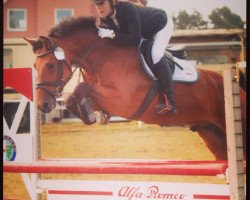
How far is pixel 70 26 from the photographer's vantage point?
185 cm

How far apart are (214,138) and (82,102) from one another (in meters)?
0.79

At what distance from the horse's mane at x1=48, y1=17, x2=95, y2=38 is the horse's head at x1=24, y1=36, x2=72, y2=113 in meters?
0.06

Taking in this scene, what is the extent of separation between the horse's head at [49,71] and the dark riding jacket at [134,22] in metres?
0.31

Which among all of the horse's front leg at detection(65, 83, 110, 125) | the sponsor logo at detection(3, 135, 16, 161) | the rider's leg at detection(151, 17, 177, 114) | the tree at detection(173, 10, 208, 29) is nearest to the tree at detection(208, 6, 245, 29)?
the tree at detection(173, 10, 208, 29)

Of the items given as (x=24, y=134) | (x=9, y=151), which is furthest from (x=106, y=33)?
(x=9, y=151)

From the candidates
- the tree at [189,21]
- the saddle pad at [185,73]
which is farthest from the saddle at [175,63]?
the tree at [189,21]

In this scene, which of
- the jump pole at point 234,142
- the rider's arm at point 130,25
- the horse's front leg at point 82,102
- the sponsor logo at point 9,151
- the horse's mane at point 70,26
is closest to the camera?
the jump pole at point 234,142

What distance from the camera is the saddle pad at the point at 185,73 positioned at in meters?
1.79

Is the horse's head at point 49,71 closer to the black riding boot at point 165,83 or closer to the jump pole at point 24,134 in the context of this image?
the jump pole at point 24,134

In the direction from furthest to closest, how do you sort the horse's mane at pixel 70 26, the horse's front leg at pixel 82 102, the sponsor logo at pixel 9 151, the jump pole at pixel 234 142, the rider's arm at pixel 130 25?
the sponsor logo at pixel 9 151 < the horse's mane at pixel 70 26 < the rider's arm at pixel 130 25 < the horse's front leg at pixel 82 102 < the jump pole at pixel 234 142

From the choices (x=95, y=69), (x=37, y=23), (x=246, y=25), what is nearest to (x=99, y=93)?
(x=95, y=69)

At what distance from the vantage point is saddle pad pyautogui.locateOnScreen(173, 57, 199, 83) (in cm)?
179

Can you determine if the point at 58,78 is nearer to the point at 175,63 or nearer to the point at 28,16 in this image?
the point at 28,16

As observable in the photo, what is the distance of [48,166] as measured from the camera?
1598 mm
